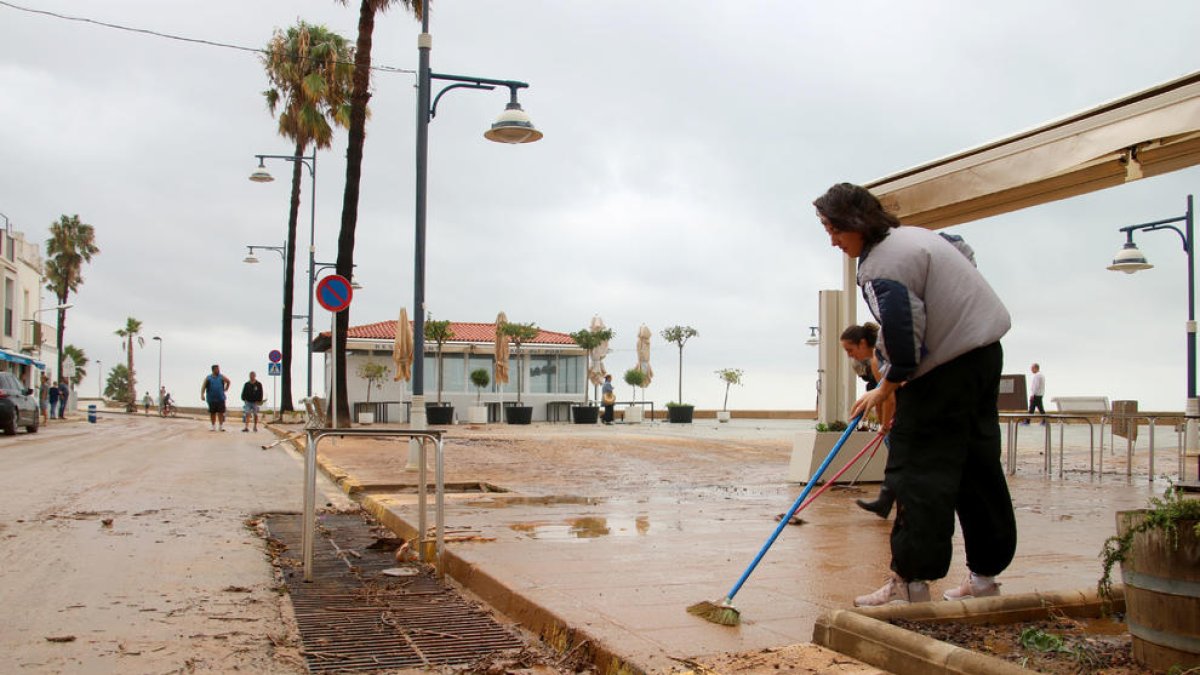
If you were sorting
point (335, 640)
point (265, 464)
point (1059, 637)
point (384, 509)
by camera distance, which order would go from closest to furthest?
1. point (1059, 637)
2. point (335, 640)
3. point (384, 509)
4. point (265, 464)

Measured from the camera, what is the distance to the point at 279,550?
263 inches

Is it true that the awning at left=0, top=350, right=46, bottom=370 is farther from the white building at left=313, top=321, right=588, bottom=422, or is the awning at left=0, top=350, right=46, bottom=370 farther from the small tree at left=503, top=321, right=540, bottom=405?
the small tree at left=503, top=321, right=540, bottom=405

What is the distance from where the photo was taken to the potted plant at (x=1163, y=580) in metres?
2.62

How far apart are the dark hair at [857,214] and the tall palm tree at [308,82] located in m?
27.4

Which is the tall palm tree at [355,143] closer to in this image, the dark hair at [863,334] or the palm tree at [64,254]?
the dark hair at [863,334]

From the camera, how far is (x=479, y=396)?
4181cm

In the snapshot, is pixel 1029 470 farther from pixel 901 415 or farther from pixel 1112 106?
pixel 901 415

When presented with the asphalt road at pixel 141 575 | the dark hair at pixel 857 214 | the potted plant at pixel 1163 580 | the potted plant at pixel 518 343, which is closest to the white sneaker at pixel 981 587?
the potted plant at pixel 1163 580

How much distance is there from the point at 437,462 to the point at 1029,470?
9487mm

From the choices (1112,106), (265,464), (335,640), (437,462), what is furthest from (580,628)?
(265,464)

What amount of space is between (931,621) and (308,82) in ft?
103

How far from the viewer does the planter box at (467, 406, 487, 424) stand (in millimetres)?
36781

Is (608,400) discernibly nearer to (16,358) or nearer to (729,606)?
(16,358)

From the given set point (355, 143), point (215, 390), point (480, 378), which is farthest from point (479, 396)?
point (355, 143)
